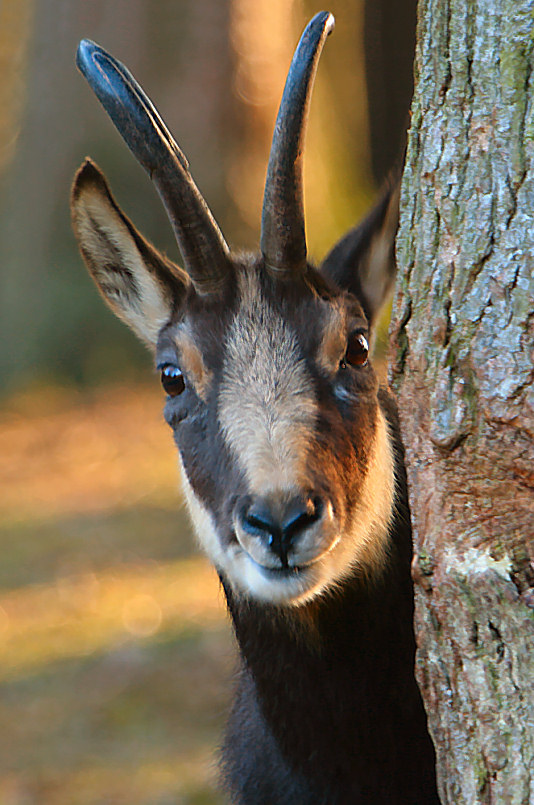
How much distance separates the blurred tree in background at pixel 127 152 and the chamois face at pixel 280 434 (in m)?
7.93

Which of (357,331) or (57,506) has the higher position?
(357,331)

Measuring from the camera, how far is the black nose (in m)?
3.05

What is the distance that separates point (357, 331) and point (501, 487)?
3.99 feet

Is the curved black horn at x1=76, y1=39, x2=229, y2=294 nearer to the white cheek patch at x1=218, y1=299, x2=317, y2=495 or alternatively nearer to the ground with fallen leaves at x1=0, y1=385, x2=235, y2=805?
the white cheek patch at x1=218, y1=299, x2=317, y2=495

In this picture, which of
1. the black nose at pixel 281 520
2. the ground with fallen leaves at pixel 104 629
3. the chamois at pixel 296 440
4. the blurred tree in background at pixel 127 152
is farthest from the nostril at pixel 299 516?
the blurred tree in background at pixel 127 152

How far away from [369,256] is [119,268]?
1.16 m

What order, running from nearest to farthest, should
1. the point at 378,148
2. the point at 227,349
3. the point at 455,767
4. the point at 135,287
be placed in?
1. the point at 455,767
2. the point at 227,349
3. the point at 135,287
4. the point at 378,148

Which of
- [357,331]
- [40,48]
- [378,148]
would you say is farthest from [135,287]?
[378,148]

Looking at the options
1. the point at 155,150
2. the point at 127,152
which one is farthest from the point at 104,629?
the point at 127,152

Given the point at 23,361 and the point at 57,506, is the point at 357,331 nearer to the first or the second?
the point at 57,506

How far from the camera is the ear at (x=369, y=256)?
13.6 feet

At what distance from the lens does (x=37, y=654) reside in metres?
7.22

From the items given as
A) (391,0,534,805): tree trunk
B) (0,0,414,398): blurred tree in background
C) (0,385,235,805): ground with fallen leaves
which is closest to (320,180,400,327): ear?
(391,0,534,805): tree trunk

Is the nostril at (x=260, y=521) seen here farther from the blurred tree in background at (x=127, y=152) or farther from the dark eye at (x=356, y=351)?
the blurred tree in background at (x=127, y=152)
